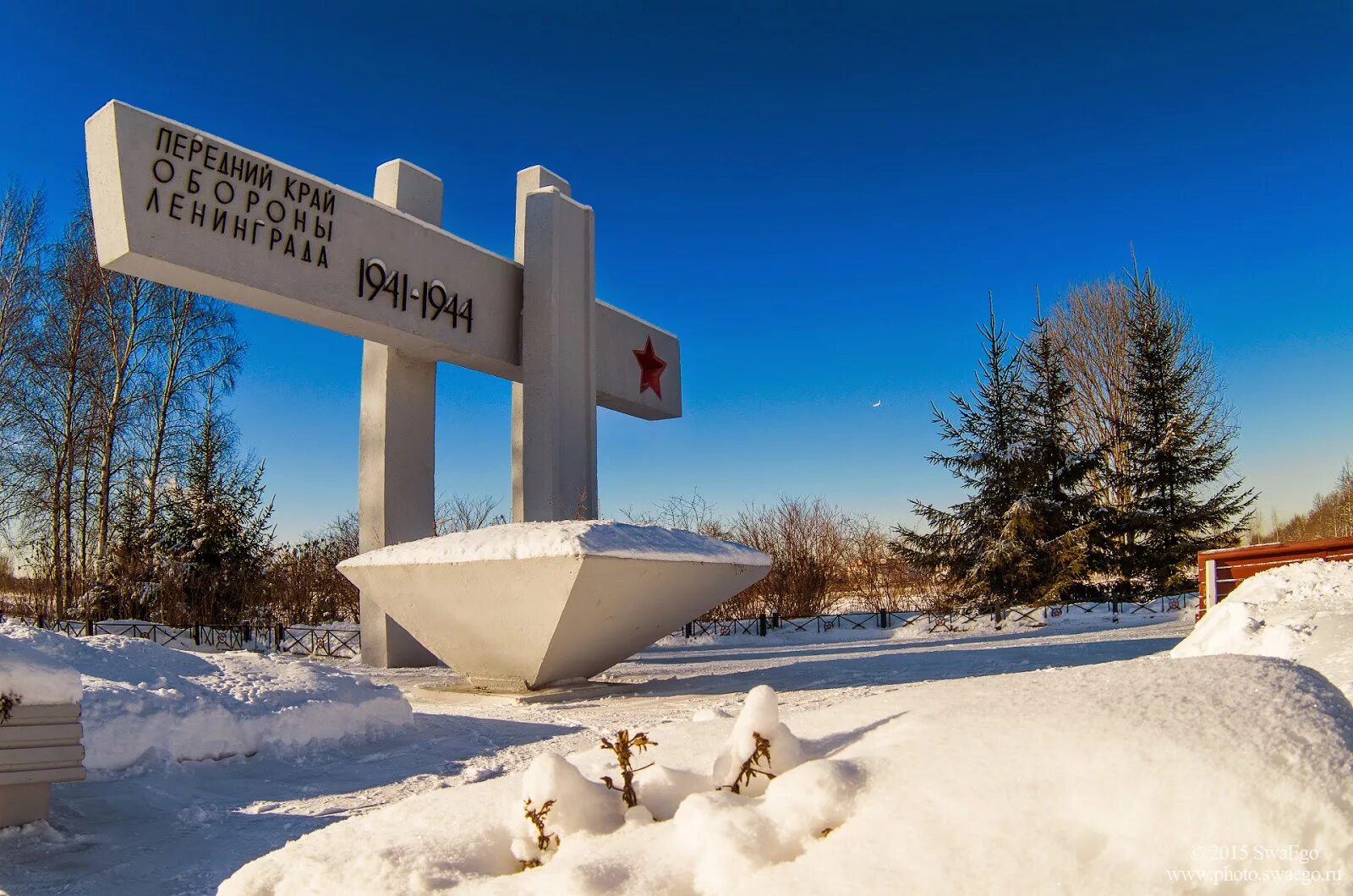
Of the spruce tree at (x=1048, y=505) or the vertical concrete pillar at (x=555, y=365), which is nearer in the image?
Result: the vertical concrete pillar at (x=555, y=365)

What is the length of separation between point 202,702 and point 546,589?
8.77 feet

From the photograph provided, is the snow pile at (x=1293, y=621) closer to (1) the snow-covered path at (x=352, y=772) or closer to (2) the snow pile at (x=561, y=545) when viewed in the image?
(1) the snow-covered path at (x=352, y=772)

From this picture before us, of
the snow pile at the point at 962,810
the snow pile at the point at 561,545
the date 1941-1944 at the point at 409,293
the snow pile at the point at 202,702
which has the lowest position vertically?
the snow pile at the point at 202,702

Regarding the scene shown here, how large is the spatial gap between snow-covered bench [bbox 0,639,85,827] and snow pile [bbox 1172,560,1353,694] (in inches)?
202

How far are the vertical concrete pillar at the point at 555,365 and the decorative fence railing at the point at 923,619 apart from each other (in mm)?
5453

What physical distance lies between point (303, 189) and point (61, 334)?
1307 cm

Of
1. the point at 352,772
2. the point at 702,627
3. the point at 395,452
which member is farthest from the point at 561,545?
the point at 702,627

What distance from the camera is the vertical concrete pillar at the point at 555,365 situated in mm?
12172

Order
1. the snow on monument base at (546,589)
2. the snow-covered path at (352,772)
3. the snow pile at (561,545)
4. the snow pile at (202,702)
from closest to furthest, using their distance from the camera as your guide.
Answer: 1. the snow-covered path at (352,772)
2. the snow pile at (202,702)
3. the snow pile at (561,545)
4. the snow on monument base at (546,589)

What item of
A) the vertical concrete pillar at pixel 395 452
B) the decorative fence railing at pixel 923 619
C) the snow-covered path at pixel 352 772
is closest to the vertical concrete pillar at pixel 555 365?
the vertical concrete pillar at pixel 395 452

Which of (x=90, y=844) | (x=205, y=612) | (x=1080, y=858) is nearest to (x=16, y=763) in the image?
(x=90, y=844)

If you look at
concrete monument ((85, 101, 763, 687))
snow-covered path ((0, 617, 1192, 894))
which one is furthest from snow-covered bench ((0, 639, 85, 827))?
concrete monument ((85, 101, 763, 687))

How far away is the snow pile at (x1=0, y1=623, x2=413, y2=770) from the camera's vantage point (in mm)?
4934

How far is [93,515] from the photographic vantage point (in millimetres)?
19656
